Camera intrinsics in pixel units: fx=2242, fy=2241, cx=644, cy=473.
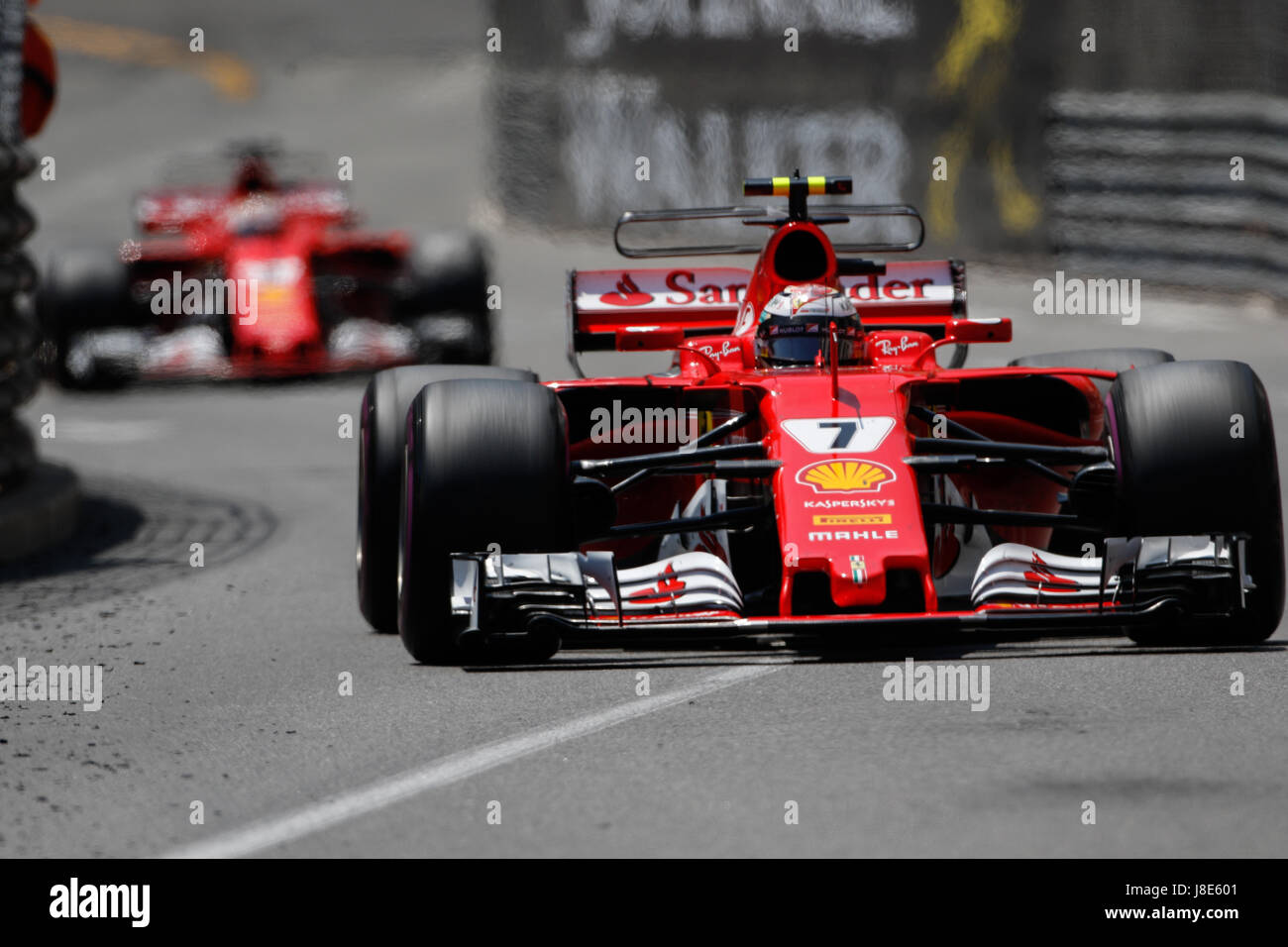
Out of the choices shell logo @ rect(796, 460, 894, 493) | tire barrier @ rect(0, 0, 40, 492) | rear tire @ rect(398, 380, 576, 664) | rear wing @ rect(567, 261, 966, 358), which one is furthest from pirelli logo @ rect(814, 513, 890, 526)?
tire barrier @ rect(0, 0, 40, 492)

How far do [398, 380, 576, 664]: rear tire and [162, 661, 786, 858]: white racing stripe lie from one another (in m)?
0.75

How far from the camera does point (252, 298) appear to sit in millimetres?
17234

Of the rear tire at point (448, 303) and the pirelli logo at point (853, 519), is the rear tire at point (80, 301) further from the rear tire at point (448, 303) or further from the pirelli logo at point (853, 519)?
the pirelli logo at point (853, 519)

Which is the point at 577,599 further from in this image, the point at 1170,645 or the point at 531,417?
the point at 1170,645

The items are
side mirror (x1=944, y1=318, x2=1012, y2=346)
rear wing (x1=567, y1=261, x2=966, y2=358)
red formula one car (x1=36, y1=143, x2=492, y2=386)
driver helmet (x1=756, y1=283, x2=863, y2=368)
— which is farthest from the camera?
red formula one car (x1=36, y1=143, x2=492, y2=386)

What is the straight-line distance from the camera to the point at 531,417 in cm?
705

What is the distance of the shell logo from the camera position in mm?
7133

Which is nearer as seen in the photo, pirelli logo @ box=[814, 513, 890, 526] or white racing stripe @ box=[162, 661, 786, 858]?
white racing stripe @ box=[162, 661, 786, 858]

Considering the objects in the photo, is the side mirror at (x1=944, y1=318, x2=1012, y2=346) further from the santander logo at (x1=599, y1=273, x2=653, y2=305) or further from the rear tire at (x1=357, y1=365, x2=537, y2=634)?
the rear tire at (x1=357, y1=365, x2=537, y2=634)

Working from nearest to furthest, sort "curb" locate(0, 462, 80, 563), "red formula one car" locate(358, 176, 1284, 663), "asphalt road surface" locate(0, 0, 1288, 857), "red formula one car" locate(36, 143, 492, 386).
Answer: "asphalt road surface" locate(0, 0, 1288, 857)
"red formula one car" locate(358, 176, 1284, 663)
"curb" locate(0, 462, 80, 563)
"red formula one car" locate(36, 143, 492, 386)

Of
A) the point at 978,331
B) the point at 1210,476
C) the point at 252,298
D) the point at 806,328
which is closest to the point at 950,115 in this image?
the point at 252,298

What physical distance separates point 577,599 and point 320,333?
10570 millimetres

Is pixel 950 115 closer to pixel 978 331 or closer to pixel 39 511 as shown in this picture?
pixel 39 511
